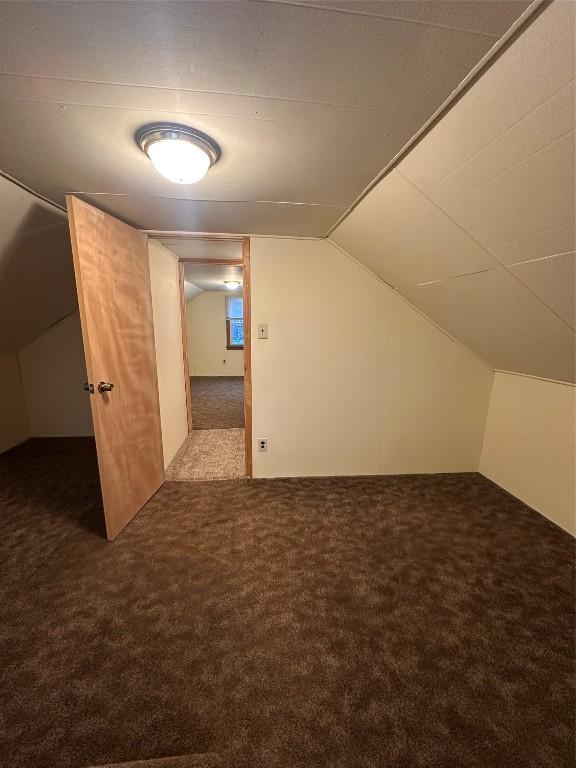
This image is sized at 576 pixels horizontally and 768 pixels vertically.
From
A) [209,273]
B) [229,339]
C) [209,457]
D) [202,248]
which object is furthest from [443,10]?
[229,339]

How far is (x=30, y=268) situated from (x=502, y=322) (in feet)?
10.5

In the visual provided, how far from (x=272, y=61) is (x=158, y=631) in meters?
2.06

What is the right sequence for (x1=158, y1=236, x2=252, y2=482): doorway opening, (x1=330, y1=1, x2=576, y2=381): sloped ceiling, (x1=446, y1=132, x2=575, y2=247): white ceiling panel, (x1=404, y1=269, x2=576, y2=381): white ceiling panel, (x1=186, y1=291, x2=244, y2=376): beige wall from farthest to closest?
(x1=186, y1=291, x2=244, y2=376): beige wall, (x1=158, y1=236, x2=252, y2=482): doorway opening, (x1=404, y1=269, x2=576, y2=381): white ceiling panel, (x1=446, y1=132, x2=575, y2=247): white ceiling panel, (x1=330, y1=1, x2=576, y2=381): sloped ceiling

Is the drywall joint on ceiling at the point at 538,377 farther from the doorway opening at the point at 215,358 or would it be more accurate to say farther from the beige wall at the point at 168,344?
the beige wall at the point at 168,344

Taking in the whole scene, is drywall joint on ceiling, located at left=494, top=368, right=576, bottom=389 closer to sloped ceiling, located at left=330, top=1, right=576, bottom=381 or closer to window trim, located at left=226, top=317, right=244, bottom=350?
sloped ceiling, located at left=330, top=1, right=576, bottom=381

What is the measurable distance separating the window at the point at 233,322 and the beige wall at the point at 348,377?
4751mm

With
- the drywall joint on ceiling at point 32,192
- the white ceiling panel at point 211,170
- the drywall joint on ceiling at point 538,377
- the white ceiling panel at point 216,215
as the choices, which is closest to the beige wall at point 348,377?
the drywall joint on ceiling at point 538,377

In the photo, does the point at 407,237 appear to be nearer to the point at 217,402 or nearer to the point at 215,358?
the point at 217,402

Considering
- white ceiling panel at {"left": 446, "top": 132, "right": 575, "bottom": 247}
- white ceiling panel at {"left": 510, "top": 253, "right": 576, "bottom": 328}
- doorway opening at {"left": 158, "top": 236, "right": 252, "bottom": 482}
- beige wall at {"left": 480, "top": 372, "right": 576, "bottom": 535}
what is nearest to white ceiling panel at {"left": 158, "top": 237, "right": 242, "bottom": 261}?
doorway opening at {"left": 158, "top": 236, "right": 252, "bottom": 482}

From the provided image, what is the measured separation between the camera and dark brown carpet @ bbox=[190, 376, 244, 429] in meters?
4.05

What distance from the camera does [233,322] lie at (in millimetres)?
7059

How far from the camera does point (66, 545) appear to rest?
5.97 feet

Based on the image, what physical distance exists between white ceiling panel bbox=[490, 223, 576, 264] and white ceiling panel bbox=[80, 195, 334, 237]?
0.95m

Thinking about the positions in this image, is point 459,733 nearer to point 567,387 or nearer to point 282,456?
point 282,456
